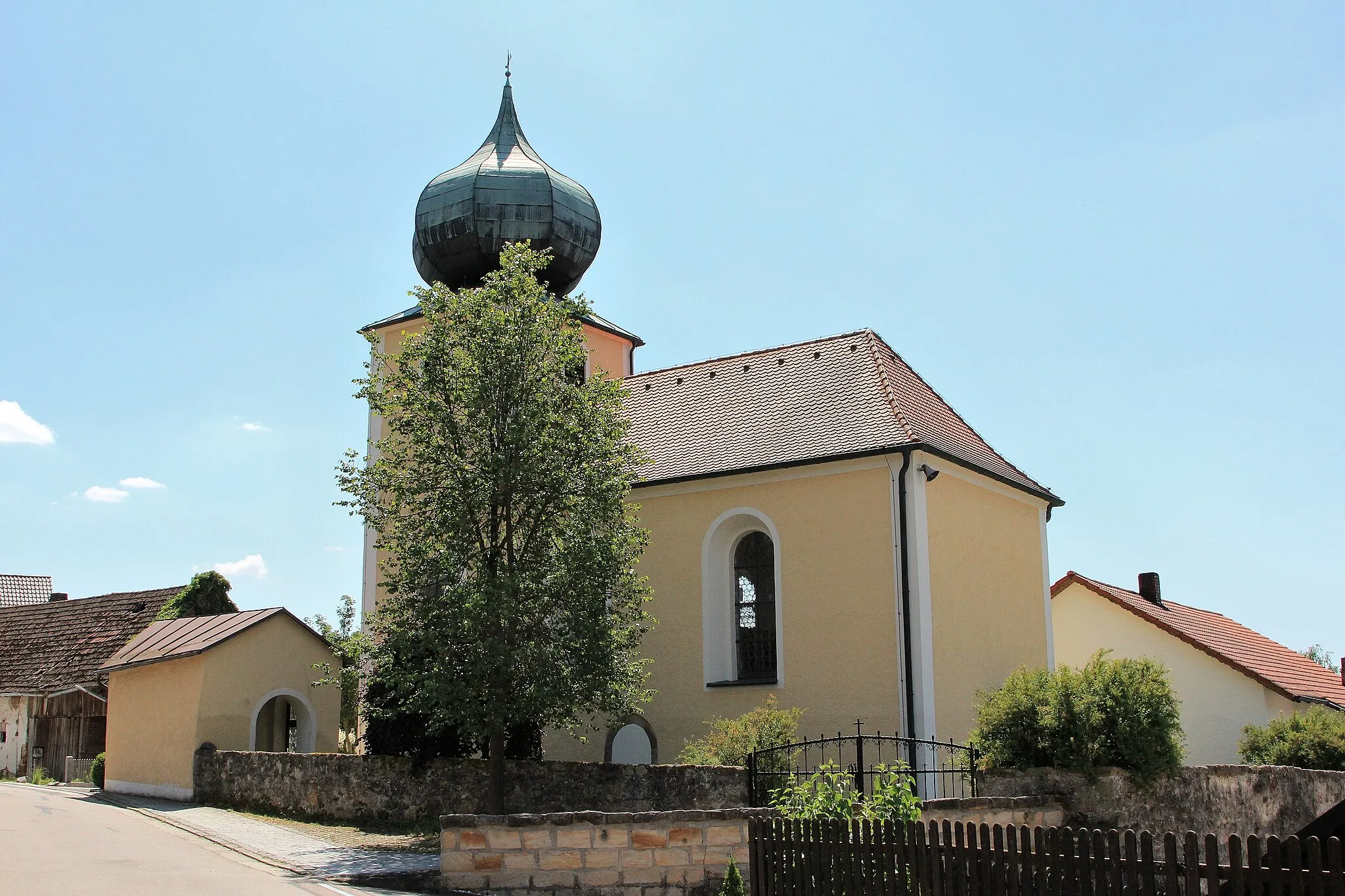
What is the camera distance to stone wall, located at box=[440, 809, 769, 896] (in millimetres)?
11195

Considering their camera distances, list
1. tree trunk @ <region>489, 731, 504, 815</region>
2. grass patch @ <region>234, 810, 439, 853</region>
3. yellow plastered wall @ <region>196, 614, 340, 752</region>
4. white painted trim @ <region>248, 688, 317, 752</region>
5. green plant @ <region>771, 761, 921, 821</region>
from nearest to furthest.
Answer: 1. green plant @ <region>771, 761, 921, 821</region>
2. grass patch @ <region>234, 810, 439, 853</region>
3. tree trunk @ <region>489, 731, 504, 815</region>
4. yellow plastered wall @ <region>196, 614, 340, 752</region>
5. white painted trim @ <region>248, 688, 317, 752</region>

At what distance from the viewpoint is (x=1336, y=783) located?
19.2 m

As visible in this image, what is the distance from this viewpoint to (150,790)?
21.4 m

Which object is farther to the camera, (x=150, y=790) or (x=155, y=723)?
(x=155, y=723)

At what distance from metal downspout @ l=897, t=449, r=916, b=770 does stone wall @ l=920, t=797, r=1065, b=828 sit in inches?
132

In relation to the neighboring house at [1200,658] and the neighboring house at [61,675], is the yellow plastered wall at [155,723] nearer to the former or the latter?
the neighboring house at [61,675]

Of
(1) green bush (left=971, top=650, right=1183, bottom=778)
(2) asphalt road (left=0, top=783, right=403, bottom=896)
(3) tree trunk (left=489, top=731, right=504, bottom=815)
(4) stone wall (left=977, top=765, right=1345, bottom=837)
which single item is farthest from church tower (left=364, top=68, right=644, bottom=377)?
(4) stone wall (left=977, top=765, right=1345, bottom=837)

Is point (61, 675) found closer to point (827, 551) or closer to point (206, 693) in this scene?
point (206, 693)

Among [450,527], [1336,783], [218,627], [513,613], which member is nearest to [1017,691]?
[513,613]

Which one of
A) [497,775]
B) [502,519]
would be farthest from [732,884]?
[502,519]

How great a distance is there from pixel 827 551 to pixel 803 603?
32.0 inches

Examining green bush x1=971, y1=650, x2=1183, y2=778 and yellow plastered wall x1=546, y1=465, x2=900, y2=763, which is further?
yellow plastered wall x1=546, y1=465, x2=900, y2=763

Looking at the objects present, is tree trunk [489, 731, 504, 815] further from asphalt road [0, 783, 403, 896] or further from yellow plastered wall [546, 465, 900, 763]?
yellow plastered wall [546, 465, 900, 763]

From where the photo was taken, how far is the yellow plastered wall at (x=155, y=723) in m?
20.6
